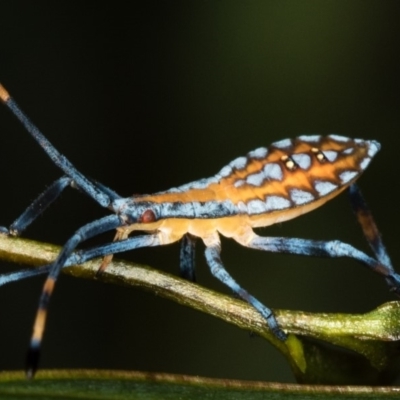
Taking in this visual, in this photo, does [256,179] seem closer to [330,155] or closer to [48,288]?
[330,155]

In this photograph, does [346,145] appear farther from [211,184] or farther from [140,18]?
[140,18]

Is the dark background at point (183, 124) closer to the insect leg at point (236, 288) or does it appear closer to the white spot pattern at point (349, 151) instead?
the white spot pattern at point (349, 151)

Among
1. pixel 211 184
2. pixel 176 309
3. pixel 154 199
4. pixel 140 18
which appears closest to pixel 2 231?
pixel 154 199

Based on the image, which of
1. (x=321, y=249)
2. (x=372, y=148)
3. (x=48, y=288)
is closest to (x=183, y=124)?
(x=372, y=148)

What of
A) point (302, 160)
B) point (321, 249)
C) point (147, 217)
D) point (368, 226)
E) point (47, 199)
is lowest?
point (368, 226)

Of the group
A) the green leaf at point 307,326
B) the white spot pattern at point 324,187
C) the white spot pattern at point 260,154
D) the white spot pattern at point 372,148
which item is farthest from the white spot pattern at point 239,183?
the green leaf at point 307,326

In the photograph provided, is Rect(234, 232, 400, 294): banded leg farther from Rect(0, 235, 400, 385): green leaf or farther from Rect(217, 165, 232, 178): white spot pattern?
Rect(0, 235, 400, 385): green leaf
